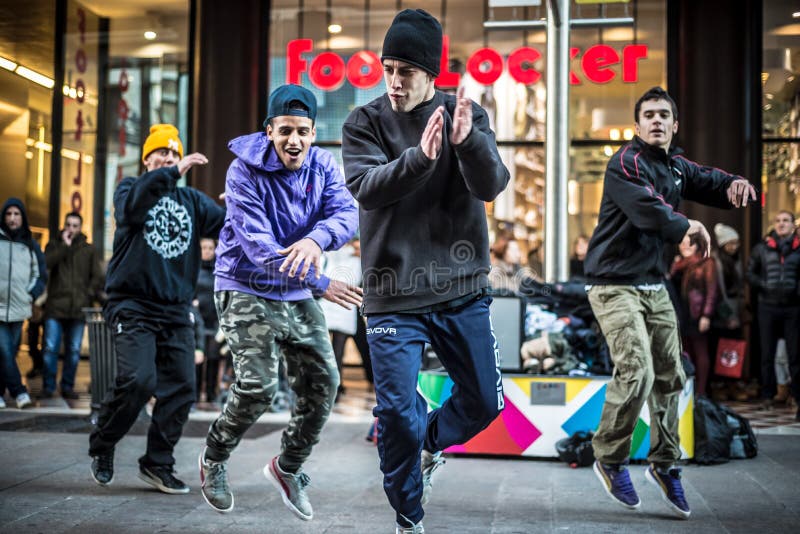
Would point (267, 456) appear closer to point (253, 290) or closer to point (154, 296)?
point (154, 296)

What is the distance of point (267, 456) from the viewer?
6.80 metres

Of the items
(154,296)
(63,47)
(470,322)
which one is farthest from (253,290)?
(63,47)

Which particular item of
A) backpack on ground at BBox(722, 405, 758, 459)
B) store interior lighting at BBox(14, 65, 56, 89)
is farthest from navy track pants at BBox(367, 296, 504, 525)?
store interior lighting at BBox(14, 65, 56, 89)

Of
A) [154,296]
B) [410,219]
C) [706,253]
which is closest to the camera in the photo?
[410,219]

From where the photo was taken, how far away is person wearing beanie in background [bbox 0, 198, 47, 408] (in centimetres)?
949

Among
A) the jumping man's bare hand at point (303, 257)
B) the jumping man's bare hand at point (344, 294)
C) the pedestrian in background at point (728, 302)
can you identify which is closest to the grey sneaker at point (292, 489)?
the jumping man's bare hand at point (344, 294)

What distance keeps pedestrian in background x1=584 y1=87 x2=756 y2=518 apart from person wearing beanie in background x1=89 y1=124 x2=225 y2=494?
2319 mm

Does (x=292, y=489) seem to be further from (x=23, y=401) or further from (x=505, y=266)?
(x=23, y=401)

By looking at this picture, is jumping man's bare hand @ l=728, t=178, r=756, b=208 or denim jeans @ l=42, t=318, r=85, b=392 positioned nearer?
jumping man's bare hand @ l=728, t=178, r=756, b=208

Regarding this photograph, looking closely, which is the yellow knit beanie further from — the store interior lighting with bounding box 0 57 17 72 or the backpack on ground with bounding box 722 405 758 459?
the store interior lighting with bounding box 0 57 17 72

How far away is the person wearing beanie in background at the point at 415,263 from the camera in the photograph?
371 cm

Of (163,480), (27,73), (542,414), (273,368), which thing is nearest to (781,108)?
(542,414)

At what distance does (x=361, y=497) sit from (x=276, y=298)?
53.0 inches

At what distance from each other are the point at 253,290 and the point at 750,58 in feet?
31.5
